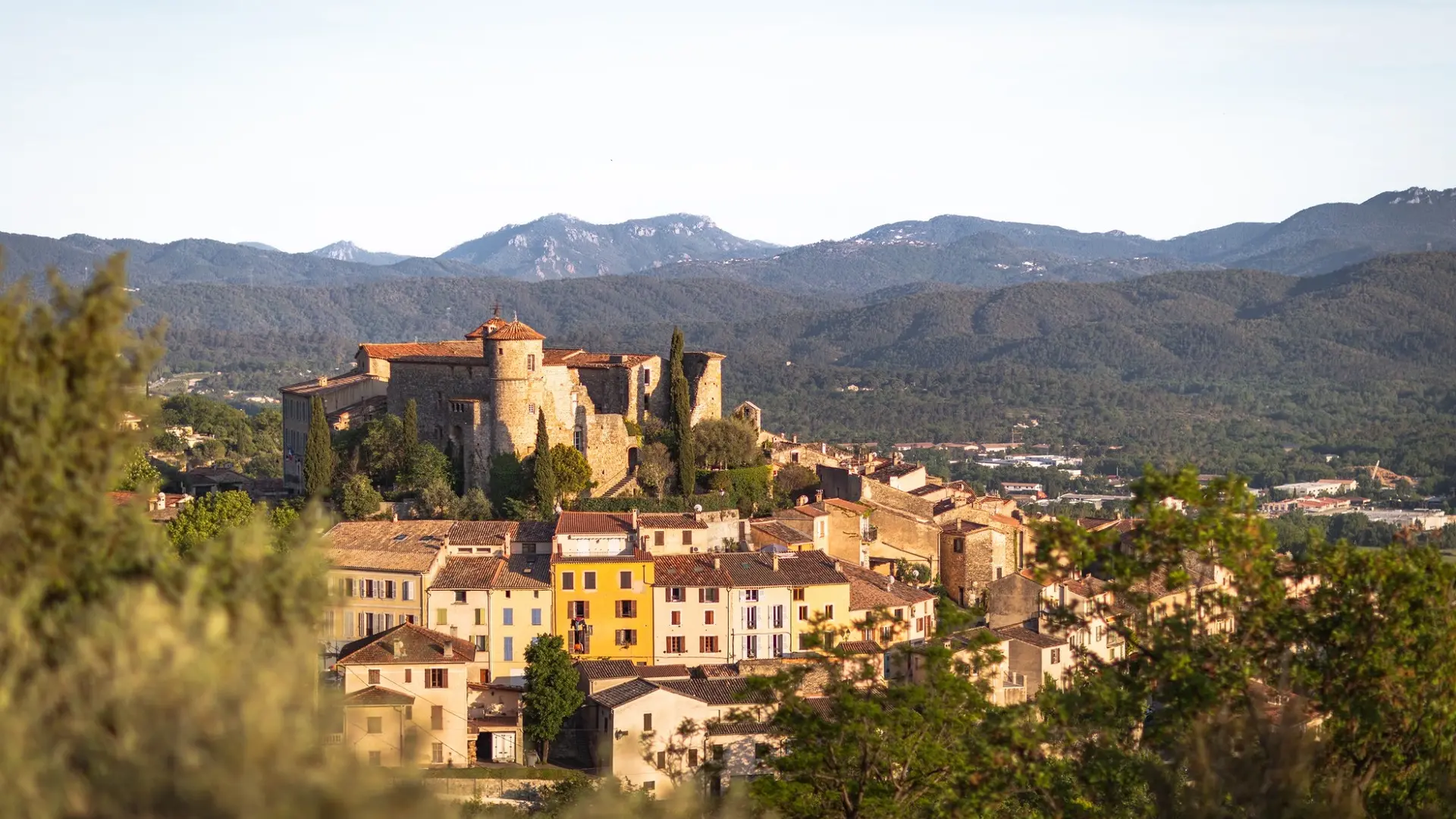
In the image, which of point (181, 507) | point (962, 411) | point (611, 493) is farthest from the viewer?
point (962, 411)

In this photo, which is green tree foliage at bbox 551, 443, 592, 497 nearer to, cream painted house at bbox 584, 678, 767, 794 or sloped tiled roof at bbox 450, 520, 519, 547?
sloped tiled roof at bbox 450, 520, 519, 547

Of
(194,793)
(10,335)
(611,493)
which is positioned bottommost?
(611,493)

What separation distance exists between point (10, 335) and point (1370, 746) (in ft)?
41.1

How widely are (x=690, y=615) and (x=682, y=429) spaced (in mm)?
8795

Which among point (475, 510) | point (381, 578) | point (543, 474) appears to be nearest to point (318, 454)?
point (475, 510)

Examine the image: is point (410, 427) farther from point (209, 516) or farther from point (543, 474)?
point (209, 516)

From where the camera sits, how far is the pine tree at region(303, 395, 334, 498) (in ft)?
156

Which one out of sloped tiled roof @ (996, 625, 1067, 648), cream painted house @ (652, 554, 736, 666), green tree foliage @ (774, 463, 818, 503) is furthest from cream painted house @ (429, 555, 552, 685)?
green tree foliage @ (774, 463, 818, 503)

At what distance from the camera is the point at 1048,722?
1705 centimetres

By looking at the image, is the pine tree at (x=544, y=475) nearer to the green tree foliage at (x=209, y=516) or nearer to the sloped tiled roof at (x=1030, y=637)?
the green tree foliage at (x=209, y=516)

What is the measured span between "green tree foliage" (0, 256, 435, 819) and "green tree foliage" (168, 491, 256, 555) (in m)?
28.8

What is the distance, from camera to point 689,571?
43125 mm

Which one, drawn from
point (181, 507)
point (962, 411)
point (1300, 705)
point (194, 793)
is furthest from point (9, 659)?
point (962, 411)

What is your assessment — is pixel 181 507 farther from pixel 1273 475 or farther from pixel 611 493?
pixel 1273 475
